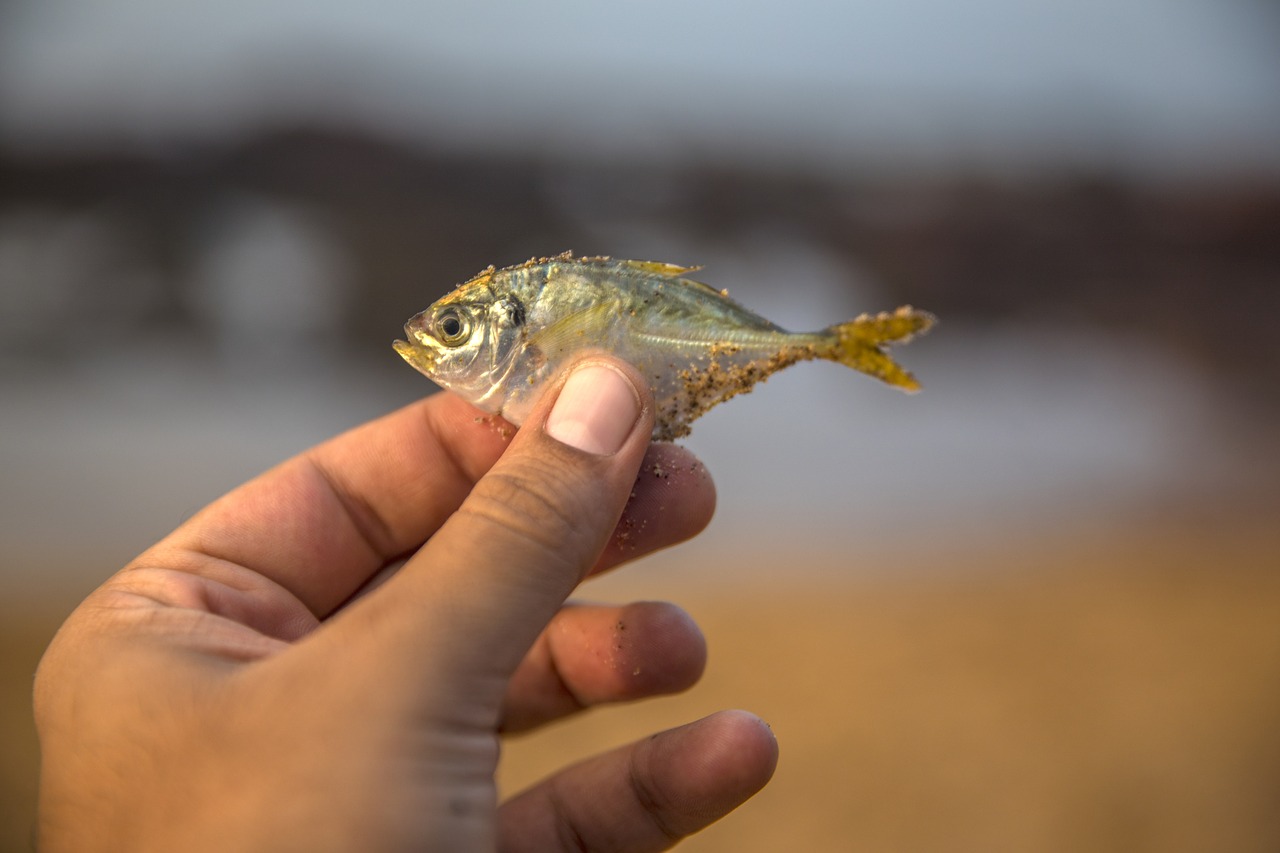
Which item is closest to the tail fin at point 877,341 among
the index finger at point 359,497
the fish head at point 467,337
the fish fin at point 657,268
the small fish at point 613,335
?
the small fish at point 613,335

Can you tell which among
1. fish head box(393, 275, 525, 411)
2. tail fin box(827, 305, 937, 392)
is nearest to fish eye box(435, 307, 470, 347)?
fish head box(393, 275, 525, 411)

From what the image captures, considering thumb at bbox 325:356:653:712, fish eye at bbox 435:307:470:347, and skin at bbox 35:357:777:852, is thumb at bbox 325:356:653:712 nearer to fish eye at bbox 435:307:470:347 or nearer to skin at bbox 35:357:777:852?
skin at bbox 35:357:777:852

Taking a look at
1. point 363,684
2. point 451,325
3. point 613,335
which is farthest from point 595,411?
point 363,684

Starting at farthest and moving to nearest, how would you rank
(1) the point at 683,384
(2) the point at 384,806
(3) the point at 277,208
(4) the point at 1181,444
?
(4) the point at 1181,444 → (3) the point at 277,208 → (1) the point at 683,384 → (2) the point at 384,806

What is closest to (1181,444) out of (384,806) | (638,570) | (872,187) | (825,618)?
(872,187)

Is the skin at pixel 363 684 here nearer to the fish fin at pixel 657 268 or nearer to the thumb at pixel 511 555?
the thumb at pixel 511 555

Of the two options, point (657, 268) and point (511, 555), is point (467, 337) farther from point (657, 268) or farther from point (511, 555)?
point (511, 555)

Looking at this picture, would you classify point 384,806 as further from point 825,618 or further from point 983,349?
point 983,349
